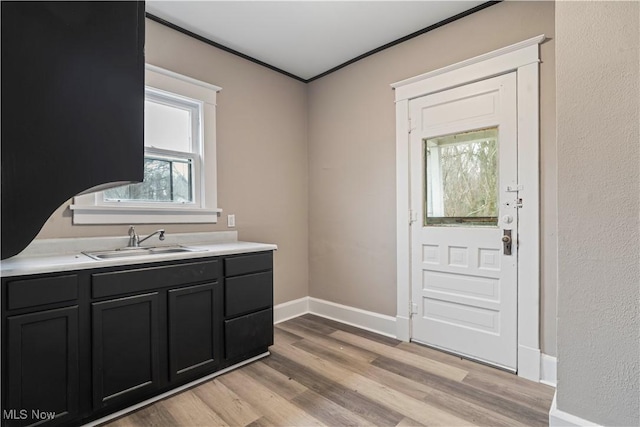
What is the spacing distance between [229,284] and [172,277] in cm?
42

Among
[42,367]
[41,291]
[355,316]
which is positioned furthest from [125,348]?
[355,316]

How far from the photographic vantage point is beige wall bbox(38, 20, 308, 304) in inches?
107

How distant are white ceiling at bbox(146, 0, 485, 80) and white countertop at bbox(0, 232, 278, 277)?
1.73m

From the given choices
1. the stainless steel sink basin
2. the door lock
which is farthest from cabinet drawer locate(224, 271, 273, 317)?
the door lock

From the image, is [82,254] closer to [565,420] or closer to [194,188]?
[194,188]

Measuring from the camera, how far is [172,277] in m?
1.99

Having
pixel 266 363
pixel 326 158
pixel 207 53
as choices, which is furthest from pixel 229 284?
pixel 207 53

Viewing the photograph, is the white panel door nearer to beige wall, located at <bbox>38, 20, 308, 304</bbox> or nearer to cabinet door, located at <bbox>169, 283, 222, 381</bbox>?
beige wall, located at <bbox>38, 20, 308, 304</bbox>

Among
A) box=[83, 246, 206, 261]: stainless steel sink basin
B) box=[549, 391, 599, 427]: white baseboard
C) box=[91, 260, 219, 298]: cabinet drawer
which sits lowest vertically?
box=[549, 391, 599, 427]: white baseboard

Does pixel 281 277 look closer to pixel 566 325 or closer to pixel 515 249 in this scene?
pixel 515 249

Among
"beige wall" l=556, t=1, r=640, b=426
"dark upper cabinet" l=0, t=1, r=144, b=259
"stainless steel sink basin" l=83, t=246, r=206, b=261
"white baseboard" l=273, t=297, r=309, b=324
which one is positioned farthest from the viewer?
"white baseboard" l=273, t=297, r=309, b=324

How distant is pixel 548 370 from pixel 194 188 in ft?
9.76

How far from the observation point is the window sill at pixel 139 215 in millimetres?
2186

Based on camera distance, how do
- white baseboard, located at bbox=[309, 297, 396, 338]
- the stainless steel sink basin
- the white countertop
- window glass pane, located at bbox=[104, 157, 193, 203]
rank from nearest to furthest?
the white countertop → the stainless steel sink basin → window glass pane, located at bbox=[104, 157, 193, 203] → white baseboard, located at bbox=[309, 297, 396, 338]
